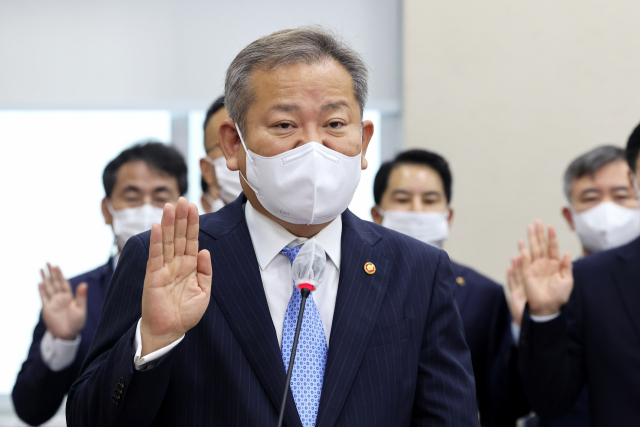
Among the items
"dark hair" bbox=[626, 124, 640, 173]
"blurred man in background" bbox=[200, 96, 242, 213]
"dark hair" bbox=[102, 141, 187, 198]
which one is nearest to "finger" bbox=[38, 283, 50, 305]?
"dark hair" bbox=[102, 141, 187, 198]

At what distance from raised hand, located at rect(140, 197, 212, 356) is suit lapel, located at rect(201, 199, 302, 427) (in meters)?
0.10

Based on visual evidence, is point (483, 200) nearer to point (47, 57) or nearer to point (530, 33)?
point (530, 33)

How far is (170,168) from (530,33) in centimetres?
249

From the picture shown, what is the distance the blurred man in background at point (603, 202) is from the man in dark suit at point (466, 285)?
142 mm

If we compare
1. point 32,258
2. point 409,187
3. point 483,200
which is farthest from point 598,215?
point 32,258

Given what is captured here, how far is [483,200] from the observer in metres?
4.21

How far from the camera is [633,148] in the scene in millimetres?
2309

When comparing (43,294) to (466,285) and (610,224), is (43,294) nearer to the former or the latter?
(466,285)

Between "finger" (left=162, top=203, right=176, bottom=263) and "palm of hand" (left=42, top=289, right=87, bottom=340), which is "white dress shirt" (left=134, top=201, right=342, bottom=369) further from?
"palm of hand" (left=42, top=289, right=87, bottom=340)

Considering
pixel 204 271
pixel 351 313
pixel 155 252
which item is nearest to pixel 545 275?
pixel 351 313

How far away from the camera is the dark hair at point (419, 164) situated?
3.27 meters

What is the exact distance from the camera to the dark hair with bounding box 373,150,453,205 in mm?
3270

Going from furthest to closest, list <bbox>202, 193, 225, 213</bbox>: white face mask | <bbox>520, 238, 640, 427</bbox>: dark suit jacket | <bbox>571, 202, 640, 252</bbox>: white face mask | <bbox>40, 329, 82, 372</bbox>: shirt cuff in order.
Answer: <bbox>202, 193, 225, 213</bbox>: white face mask, <bbox>571, 202, 640, 252</bbox>: white face mask, <bbox>40, 329, 82, 372</bbox>: shirt cuff, <bbox>520, 238, 640, 427</bbox>: dark suit jacket

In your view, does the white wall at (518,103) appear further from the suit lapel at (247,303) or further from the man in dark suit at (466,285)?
the suit lapel at (247,303)
